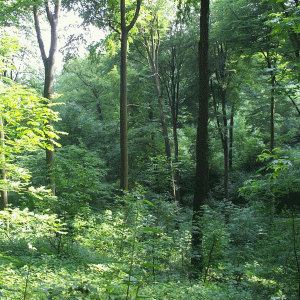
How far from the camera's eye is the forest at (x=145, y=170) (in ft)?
14.0

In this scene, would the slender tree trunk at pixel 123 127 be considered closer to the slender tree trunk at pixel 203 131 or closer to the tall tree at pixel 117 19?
the tall tree at pixel 117 19

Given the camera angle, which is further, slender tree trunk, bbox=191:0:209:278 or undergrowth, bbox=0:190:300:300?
slender tree trunk, bbox=191:0:209:278

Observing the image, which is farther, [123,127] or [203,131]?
[123,127]

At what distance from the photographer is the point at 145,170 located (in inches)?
505

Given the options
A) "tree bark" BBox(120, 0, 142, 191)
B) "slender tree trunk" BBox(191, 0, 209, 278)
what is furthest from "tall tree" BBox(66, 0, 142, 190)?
"slender tree trunk" BBox(191, 0, 209, 278)

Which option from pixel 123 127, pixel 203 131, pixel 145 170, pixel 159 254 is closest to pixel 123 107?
pixel 123 127

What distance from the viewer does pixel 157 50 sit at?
14469mm

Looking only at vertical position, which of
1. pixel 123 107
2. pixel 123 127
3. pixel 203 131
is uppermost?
pixel 123 107

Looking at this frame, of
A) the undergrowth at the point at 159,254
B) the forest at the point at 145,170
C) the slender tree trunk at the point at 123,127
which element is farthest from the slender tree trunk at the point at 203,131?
the slender tree trunk at the point at 123,127

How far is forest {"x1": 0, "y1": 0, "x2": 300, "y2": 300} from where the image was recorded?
428 centimetres

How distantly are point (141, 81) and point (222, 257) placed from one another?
42.1 ft

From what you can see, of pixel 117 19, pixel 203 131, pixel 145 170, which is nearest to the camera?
pixel 203 131

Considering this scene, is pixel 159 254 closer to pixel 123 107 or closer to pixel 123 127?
pixel 123 127

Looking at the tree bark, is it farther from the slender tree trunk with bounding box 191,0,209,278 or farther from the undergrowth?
the slender tree trunk with bounding box 191,0,209,278
